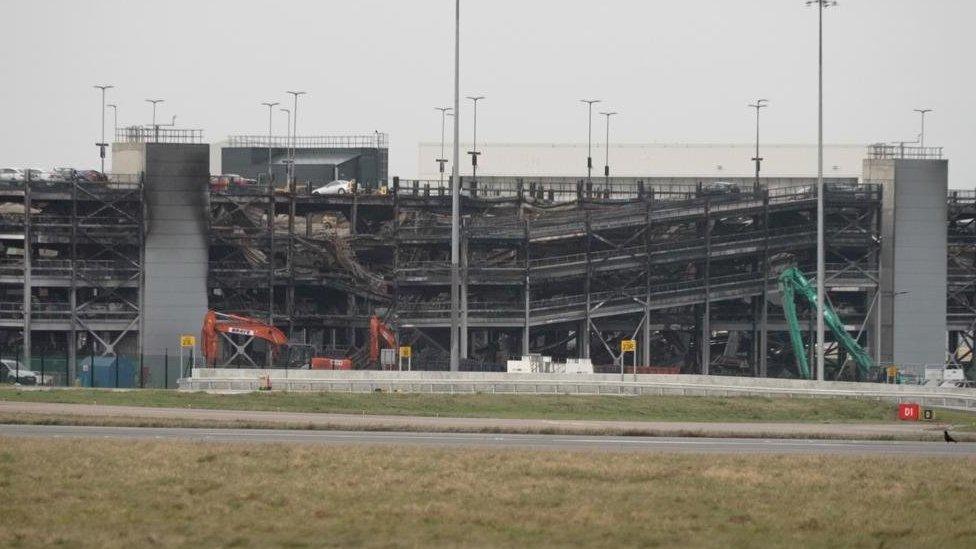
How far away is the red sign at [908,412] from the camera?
242 ft

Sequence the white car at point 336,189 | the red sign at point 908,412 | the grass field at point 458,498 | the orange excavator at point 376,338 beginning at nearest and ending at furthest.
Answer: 1. the grass field at point 458,498
2. the red sign at point 908,412
3. the orange excavator at point 376,338
4. the white car at point 336,189

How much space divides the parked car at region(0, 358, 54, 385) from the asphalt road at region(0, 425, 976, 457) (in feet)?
145

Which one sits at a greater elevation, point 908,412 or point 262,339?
point 262,339

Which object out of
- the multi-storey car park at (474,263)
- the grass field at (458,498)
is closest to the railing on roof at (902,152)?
the multi-storey car park at (474,263)

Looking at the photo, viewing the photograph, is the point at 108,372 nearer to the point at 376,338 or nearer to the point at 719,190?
the point at 376,338

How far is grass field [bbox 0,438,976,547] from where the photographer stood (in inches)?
1362

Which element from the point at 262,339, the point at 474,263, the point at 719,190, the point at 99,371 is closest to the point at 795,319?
the point at 719,190

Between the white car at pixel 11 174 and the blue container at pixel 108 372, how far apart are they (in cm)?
2094

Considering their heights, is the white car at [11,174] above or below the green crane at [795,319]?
above

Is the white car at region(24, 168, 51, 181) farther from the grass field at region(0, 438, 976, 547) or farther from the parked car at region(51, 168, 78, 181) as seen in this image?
the grass field at region(0, 438, 976, 547)

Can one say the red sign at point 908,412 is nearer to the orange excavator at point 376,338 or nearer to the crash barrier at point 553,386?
the crash barrier at point 553,386

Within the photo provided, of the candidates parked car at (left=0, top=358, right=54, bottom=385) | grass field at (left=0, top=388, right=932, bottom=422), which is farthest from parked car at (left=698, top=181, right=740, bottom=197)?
parked car at (left=0, top=358, right=54, bottom=385)

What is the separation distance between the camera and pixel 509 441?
54500 mm

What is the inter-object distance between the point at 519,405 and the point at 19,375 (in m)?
39.8
